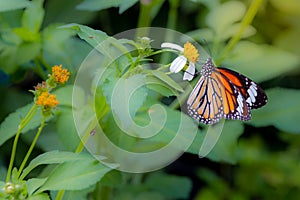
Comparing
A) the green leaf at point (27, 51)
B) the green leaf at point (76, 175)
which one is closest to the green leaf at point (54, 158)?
the green leaf at point (76, 175)

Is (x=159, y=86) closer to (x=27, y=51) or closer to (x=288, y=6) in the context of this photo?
(x=27, y=51)

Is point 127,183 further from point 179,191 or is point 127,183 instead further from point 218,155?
point 218,155

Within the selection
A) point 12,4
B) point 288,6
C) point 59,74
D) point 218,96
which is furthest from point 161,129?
point 288,6

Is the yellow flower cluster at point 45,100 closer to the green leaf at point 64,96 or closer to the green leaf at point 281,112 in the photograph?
the green leaf at point 64,96

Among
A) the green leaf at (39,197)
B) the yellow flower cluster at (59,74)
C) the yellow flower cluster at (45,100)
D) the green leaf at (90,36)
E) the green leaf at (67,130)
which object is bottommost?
the green leaf at (67,130)

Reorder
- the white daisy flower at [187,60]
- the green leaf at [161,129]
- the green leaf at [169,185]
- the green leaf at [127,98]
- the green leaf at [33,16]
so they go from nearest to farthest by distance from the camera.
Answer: the green leaf at [127,98] → the white daisy flower at [187,60] → the green leaf at [161,129] → the green leaf at [33,16] → the green leaf at [169,185]

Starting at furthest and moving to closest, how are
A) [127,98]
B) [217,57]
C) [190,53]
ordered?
[217,57], [190,53], [127,98]
